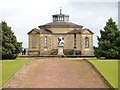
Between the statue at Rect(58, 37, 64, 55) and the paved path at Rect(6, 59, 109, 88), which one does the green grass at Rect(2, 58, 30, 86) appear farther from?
the statue at Rect(58, 37, 64, 55)

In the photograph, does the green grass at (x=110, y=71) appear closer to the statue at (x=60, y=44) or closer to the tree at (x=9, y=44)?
the tree at (x=9, y=44)

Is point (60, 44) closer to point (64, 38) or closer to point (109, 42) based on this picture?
point (64, 38)

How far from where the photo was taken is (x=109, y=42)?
Answer: 1924 inches

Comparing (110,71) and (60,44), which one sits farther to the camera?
(60,44)

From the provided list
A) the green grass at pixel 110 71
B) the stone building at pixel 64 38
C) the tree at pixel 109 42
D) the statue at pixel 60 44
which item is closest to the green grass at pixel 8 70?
the green grass at pixel 110 71

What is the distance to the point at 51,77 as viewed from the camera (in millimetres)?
30703

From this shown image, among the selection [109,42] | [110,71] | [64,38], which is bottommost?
[110,71]

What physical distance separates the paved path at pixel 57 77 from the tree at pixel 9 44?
9.75 metres

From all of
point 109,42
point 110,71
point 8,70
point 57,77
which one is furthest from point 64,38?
point 57,77

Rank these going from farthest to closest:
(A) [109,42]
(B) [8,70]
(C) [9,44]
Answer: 1. (A) [109,42]
2. (C) [9,44]
3. (B) [8,70]

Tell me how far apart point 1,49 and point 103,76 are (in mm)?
19552

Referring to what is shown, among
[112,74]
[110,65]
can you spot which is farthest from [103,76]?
[110,65]

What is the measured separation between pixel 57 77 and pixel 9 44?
18394 mm

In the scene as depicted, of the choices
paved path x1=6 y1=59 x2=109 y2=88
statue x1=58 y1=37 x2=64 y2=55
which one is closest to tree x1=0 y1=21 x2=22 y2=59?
paved path x1=6 y1=59 x2=109 y2=88
